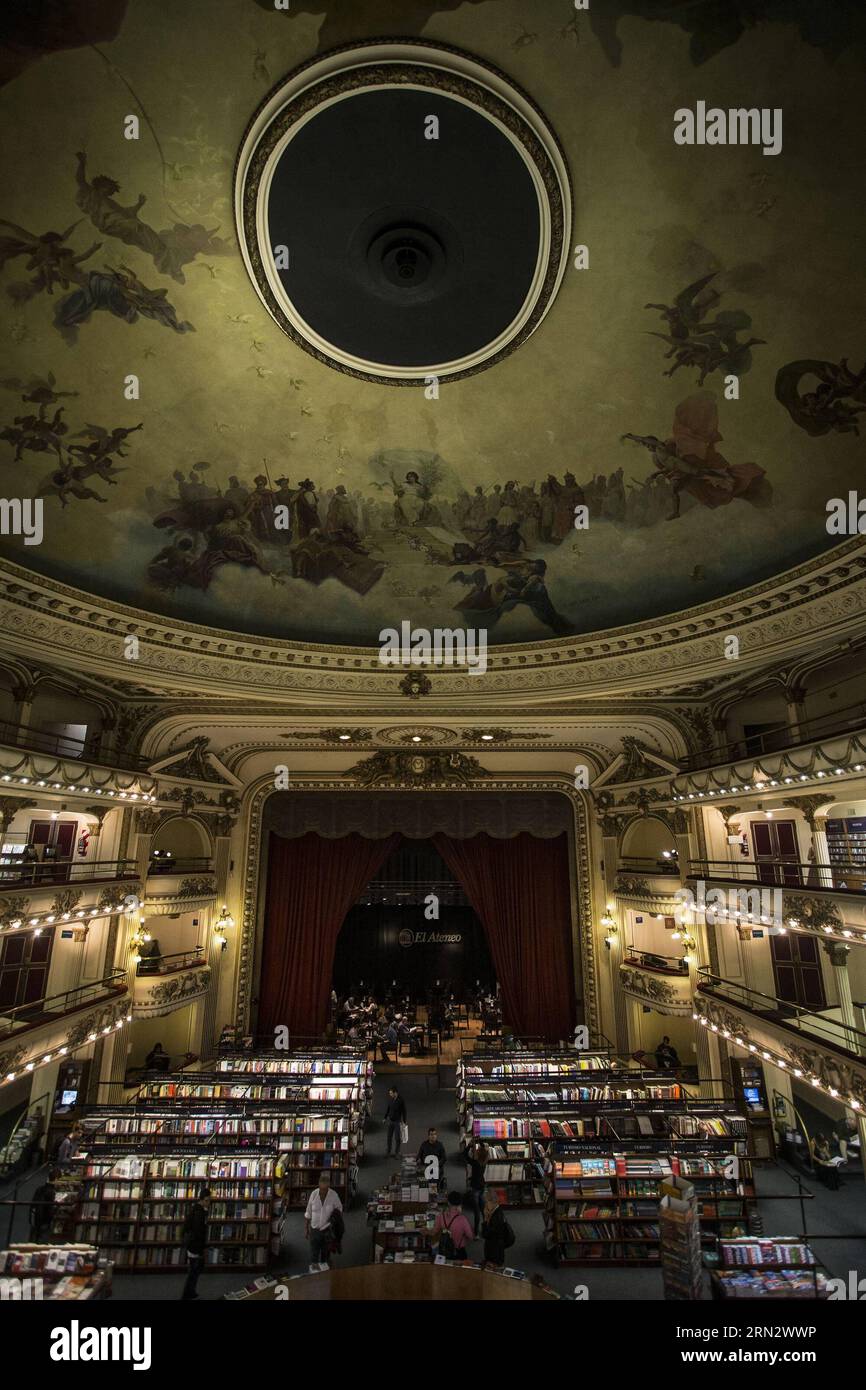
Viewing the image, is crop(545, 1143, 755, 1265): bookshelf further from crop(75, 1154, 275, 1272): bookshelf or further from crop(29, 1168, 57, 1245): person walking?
crop(29, 1168, 57, 1245): person walking

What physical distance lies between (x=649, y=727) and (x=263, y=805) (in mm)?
11674

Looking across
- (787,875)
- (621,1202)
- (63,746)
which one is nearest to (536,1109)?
(621,1202)

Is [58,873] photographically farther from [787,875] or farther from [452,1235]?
[787,875]

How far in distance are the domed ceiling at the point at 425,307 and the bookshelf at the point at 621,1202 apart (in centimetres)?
899

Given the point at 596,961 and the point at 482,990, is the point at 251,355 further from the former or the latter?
the point at 482,990

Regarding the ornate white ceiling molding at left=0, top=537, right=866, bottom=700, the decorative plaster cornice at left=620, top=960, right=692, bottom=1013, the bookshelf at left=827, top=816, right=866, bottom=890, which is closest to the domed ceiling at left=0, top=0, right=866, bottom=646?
the ornate white ceiling molding at left=0, top=537, right=866, bottom=700

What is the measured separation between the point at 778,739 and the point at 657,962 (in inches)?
268

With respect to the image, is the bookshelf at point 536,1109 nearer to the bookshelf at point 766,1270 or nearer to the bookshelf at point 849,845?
the bookshelf at point 766,1270

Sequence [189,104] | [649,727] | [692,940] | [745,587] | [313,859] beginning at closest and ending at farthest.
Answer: [189,104] → [745,587] → [692,940] → [649,727] → [313,859]

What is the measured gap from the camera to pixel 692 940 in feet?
49.7

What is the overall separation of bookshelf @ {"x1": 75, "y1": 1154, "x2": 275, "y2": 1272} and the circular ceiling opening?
12.0 meters

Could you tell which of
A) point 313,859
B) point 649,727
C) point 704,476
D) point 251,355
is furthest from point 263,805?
point 704,476

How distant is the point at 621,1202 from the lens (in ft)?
30.2

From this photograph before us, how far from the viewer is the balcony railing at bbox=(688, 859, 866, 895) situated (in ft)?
36.6
